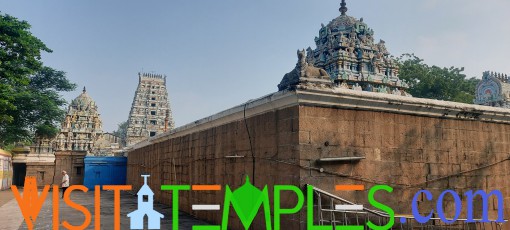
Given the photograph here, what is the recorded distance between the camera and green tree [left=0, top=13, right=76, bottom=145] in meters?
→ 23.1

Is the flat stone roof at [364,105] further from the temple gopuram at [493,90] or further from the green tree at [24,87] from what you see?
the temple gopuram at [493,90]

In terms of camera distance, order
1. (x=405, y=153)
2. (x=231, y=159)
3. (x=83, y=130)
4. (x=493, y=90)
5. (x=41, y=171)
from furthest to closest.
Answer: (x=83, y=130) < (x=493, y=90) < (x=41, y=171) < (x=231, y=159) < (x=405, y=153)

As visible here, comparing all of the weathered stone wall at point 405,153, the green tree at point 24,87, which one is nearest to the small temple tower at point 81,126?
the green tree at point 24,87

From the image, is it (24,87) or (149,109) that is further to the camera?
(149,109)

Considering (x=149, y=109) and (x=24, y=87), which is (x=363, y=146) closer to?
(x=24, y=87)

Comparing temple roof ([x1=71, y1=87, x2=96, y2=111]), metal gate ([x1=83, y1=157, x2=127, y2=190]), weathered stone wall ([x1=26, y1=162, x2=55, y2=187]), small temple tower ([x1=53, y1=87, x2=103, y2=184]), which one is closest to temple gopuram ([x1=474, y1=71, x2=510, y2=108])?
metal gate ([x1=83, y1=157, x2=127, y2=190])

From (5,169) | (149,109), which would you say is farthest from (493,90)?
(149,109)

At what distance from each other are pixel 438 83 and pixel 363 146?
136 ft

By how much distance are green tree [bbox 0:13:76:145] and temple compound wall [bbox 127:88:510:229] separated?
63.9ft

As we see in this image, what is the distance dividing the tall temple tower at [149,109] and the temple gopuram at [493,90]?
4250cm

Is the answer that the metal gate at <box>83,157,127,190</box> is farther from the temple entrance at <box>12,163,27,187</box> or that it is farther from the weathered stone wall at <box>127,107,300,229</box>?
the weathered stone wall at <box>127,107,300,229</box>

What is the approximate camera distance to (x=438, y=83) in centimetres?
4244

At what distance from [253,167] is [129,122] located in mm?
60088

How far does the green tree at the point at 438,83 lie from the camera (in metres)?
42.5
